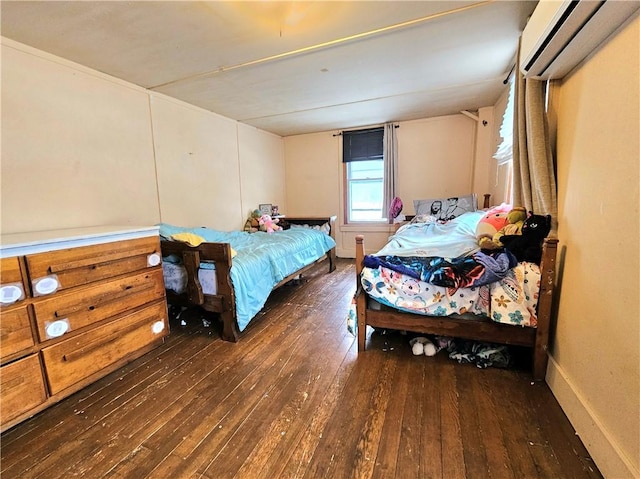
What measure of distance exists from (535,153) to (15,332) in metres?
2.91

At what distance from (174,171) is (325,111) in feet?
6.63

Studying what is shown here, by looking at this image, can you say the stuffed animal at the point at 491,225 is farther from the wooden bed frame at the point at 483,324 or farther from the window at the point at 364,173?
the window at the point at 364,173

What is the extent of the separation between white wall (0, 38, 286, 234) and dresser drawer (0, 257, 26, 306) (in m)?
0.85

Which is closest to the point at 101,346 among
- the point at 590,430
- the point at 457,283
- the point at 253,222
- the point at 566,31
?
the point at 457,283

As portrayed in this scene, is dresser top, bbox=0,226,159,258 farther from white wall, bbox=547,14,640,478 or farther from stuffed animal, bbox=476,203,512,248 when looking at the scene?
white wall, bbox=547,14,640,478

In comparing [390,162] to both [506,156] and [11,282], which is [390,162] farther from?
[11,282]

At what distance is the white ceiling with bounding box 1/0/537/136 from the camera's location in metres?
1.65

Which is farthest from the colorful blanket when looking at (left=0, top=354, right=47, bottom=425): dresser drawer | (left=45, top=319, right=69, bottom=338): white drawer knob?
(left=0, top=354, right=47, bottom=425): dresser drawer

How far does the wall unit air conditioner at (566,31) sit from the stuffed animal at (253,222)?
133 inches

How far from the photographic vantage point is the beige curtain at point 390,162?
4398 mm

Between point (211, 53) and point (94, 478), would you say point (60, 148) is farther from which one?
point (94, 478)

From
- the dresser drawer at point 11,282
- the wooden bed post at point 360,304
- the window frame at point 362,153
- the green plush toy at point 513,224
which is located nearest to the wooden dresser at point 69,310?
the dresser drawer at point 11,282

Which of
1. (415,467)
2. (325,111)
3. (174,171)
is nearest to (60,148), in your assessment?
(174,171)

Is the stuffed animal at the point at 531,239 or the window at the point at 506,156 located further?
the window at the point at 506,156
